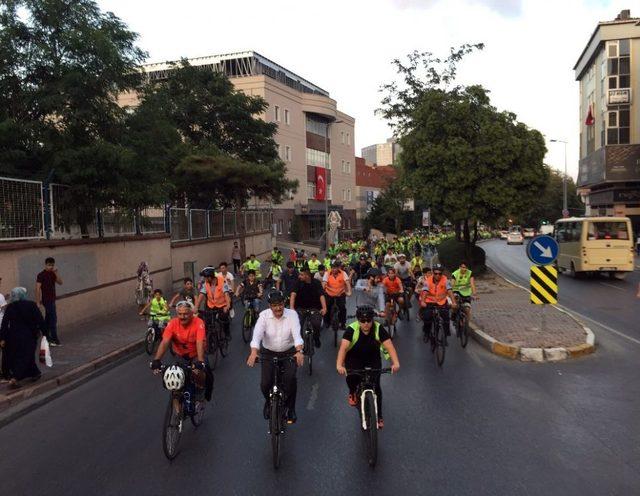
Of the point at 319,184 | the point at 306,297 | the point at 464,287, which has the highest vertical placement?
the point at 319,184

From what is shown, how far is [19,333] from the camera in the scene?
8391 mm

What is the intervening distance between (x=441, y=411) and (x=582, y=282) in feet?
65.1

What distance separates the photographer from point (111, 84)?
47.9 ft

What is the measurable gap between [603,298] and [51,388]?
17.2 m

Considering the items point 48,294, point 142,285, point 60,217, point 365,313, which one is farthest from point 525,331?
point 60,217

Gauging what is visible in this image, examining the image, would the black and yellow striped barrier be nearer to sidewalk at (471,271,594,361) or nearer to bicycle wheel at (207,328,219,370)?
sidewalk at (471,271,594,361)

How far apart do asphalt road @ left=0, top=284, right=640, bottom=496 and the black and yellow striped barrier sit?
256 cm

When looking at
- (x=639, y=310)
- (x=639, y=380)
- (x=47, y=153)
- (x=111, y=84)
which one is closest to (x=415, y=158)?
(x=639, y=310)

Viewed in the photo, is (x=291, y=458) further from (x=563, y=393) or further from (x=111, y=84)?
(x=111, y=84)

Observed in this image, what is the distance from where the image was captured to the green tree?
23109mm

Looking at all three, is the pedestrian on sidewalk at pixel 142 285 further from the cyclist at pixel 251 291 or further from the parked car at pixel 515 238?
the parked car at pixel 515 238

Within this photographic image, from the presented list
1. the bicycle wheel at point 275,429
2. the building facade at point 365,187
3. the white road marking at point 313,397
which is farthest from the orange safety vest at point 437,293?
the building facade at point 365,187

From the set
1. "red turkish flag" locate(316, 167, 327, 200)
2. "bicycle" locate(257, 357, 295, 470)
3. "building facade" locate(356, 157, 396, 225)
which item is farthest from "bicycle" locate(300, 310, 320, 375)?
"building facade" locate(356, 157, 396, 225)

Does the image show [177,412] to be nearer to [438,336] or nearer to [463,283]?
[438,336]
